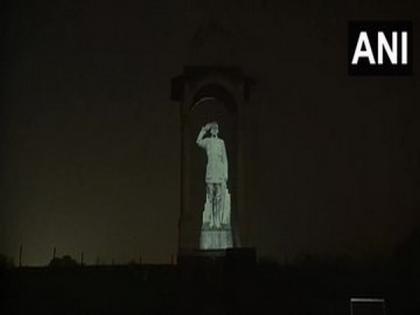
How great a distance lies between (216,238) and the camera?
33.0 feet

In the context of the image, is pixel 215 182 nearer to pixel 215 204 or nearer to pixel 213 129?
pixel 215 204

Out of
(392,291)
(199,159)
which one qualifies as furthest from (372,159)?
(392,291)

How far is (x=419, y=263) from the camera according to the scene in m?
9.55

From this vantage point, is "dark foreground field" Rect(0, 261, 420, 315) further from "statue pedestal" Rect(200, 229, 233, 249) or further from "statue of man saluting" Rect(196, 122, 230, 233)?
"statue of man saluting" Rect(196, 122, 230, 233)

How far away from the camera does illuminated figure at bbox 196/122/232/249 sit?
396 inches

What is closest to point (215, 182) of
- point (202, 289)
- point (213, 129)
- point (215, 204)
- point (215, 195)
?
point (215, 195)

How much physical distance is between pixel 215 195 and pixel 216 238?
19.1 inches

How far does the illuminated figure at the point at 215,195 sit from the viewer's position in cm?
1006

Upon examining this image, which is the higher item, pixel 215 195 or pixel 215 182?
pixel 215 182

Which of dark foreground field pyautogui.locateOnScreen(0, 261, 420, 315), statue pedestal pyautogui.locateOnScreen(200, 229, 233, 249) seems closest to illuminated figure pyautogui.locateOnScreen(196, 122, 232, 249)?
statue pedestal pyautogui.locateOnScreen(200, 229, 233, 249)

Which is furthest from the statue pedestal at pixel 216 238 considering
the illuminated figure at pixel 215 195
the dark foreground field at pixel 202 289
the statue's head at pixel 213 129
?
the dark foreground field at pixel 202 289

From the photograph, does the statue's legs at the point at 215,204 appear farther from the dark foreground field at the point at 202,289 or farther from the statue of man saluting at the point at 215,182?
the dark foreground field at the point at 202,289

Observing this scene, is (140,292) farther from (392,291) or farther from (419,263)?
(419,263)

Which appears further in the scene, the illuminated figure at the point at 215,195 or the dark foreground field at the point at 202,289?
the illuminated figure at the point at 215,195
